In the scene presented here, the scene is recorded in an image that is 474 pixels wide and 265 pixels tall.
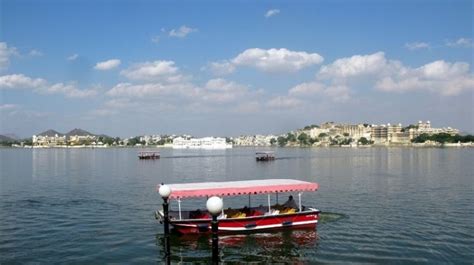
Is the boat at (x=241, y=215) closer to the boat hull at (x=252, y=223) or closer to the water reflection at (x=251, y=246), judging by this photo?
the boat hull at (x=252, y=223)

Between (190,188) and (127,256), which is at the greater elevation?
(190,188)

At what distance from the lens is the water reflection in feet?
76.8

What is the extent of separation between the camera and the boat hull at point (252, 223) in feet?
87.6

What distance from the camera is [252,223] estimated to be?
2761 cm

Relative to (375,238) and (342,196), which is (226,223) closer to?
(375,238)

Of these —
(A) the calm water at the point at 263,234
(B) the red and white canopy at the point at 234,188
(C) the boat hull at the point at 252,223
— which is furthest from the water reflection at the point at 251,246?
(B) the red and white canopy at the point at 234,188

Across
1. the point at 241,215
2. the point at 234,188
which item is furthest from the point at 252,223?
the point at 234,188

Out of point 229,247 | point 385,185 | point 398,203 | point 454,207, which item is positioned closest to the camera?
point 229,247

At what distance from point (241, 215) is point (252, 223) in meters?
0.85

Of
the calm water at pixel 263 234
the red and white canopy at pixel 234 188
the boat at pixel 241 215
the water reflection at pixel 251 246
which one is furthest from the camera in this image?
the boat at pixel 241 215

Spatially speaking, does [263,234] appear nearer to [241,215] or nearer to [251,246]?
[241,215]

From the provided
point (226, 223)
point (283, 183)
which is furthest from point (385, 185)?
point (226, 223)

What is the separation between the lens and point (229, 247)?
2514cm

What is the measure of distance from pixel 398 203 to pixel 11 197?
36.6 meters
